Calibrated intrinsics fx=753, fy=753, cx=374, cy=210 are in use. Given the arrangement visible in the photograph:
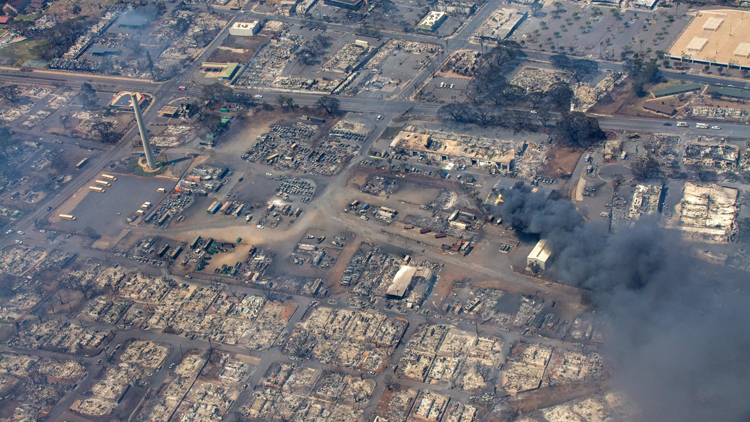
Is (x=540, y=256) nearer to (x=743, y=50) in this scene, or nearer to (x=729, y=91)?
(x=729, y=91)

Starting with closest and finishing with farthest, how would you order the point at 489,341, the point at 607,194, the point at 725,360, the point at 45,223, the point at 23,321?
the point at 725,360 → the point at 489,341 → the point at 23,321 → the point at 607,194 → the point at 45,223

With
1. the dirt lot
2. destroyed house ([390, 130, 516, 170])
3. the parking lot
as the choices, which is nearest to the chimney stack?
the parking lot

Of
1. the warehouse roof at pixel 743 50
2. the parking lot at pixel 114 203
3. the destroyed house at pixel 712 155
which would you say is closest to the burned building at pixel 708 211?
the destroyed house at pixel 712 155

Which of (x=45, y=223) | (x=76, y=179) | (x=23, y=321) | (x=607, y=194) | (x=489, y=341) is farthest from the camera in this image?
(x=76, y=179)

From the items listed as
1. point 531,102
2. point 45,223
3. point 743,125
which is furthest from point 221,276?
point 743,125

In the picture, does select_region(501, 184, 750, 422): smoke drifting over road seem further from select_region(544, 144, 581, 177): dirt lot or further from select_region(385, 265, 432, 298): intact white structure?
select_region(385, 265, 432, 298): intact white structure

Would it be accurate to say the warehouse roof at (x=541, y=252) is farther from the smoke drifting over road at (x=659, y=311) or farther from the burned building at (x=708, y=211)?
the burned building at (x=708, y=211)

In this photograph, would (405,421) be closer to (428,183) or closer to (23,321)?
(428,183)
